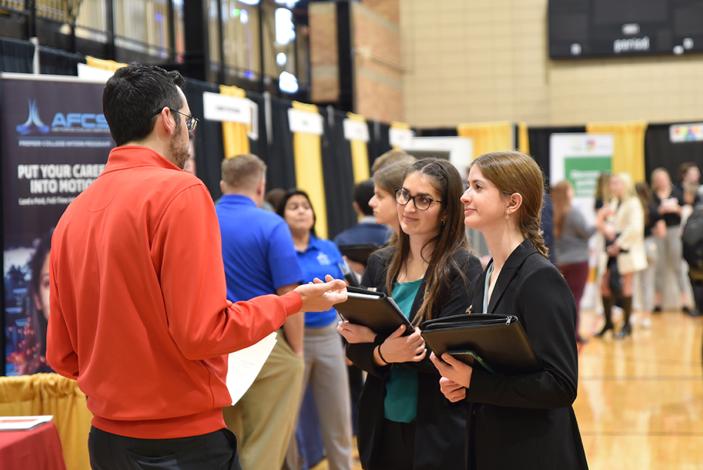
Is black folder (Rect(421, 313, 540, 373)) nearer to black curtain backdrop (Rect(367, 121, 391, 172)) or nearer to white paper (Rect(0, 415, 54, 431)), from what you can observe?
white paper (Rect(0, 415, 54, 431))

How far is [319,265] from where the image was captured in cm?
482

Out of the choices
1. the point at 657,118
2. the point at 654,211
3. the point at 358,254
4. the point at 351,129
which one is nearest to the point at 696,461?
the point at 358,254

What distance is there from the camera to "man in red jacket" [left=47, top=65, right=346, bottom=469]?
1938 millimetres

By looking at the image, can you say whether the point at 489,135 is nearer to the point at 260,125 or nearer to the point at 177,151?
the point at 260,125

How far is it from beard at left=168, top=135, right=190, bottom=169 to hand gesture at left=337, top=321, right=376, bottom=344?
0.78 meters

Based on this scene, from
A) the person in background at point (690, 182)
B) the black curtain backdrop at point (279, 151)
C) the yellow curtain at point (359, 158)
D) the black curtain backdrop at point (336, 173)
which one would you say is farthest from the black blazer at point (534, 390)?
the person in background at point (690, 182)

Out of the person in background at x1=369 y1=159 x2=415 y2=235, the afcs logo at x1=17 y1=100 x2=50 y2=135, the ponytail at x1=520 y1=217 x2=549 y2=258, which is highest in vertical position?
the afcs logo at x1=17 y1=100 x2=50 y2=135

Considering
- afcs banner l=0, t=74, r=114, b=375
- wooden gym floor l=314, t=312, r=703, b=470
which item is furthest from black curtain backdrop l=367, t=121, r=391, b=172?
afcs banner l=0, t=74, r=114, b=375

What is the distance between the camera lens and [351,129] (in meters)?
9.37

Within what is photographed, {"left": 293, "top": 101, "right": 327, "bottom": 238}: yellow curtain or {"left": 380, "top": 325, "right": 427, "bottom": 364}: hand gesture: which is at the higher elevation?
{"left": 293, "top": 101, "right": 327, "bottom": 238}: yellow curtain

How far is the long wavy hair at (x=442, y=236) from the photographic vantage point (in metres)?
2.69

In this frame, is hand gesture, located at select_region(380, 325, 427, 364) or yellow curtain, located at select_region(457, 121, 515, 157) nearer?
hand gesture, located at select_region(380, 325, 427, 364)

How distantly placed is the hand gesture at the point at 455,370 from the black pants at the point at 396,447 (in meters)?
0.38

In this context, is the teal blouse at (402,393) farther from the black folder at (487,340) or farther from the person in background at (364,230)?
the person in background at (364,230)
